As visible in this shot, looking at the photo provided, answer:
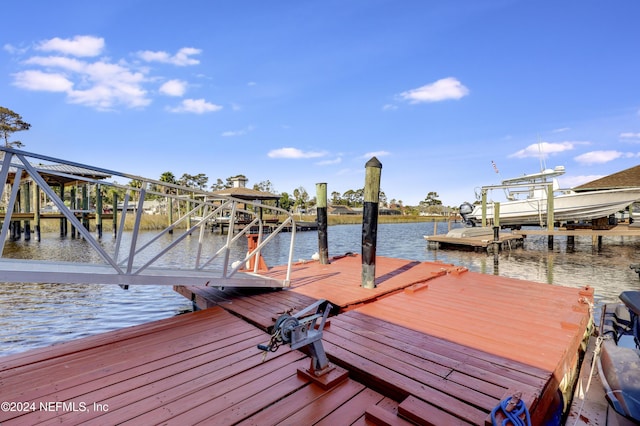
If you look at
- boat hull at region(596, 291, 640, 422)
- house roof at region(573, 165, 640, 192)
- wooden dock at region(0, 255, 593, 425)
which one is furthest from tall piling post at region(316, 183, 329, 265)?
house roof at region(573, 165, 640, 192)

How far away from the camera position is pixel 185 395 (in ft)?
8.29

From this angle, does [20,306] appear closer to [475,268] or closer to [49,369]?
[49,369]

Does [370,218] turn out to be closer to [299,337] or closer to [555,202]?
[299,337]

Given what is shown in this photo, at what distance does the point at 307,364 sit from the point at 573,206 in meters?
26.9

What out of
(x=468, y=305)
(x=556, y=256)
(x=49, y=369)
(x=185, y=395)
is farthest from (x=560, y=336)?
(x=556, y=256)

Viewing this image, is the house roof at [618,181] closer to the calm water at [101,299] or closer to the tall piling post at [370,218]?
the calm water at [101,299]

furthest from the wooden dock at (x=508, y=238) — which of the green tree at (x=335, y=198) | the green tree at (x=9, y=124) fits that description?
the green tree at (x=335, y=198)

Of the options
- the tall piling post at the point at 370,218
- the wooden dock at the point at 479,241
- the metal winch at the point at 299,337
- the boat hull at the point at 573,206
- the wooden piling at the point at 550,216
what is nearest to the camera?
the metal winch at the point at 299,337

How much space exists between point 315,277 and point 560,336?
4.53m

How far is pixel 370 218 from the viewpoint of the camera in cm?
592

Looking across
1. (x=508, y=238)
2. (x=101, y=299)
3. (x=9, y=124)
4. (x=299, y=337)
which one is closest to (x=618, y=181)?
(x=508, y=238)

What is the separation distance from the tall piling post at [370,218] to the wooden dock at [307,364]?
1.10m

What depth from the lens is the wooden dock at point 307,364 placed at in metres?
2.30

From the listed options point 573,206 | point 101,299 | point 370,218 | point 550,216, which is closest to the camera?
point 370,218
